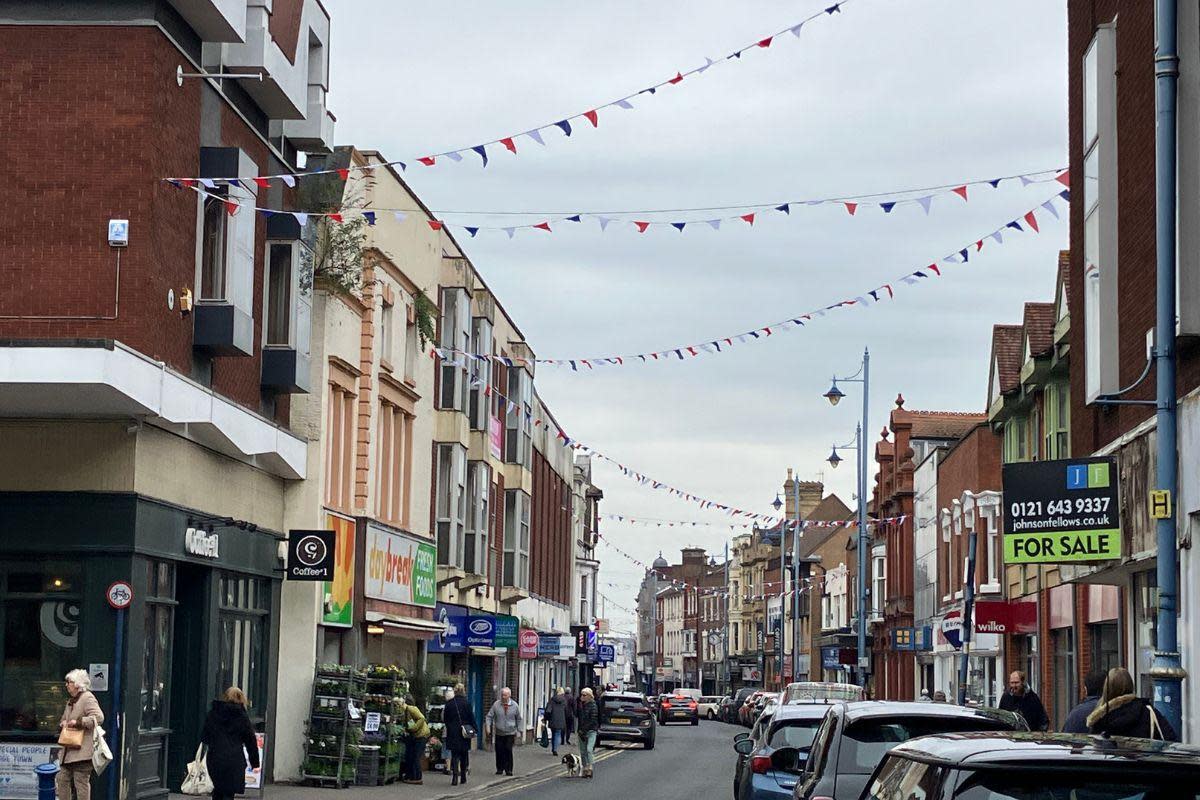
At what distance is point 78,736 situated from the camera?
52.7 ft

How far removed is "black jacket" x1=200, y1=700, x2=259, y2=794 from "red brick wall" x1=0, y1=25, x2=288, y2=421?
4.53 meters

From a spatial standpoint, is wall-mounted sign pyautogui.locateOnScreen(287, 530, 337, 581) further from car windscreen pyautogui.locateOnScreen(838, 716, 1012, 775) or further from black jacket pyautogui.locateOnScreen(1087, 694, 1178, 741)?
car windscreen pyautogui.locateOnScreen(838, 716, 1012, 775)

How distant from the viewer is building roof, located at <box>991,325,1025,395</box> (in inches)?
1576

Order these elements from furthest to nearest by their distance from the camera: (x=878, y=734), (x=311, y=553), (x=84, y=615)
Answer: (x=311, y=553), (x=84, y=615), (x=878, y=734)

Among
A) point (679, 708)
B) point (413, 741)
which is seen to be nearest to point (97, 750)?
point (413, 741)

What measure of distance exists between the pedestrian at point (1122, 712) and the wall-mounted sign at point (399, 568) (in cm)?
1871

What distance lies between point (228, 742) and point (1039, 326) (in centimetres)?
2348

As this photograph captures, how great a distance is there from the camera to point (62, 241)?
1991 centimetres

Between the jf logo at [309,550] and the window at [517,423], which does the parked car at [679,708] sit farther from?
the jf logo at [309,550]

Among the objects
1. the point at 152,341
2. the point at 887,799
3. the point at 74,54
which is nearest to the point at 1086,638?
the point at 152,341

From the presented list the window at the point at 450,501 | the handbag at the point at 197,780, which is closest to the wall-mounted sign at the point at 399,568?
the window at the point at 450,501

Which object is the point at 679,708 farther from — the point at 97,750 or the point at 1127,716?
the point at 1127,716

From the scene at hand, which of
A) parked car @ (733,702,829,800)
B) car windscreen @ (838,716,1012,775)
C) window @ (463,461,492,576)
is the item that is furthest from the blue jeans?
car windscreen @ (838,716,1012,775)

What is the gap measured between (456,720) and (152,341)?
41.0 ft
